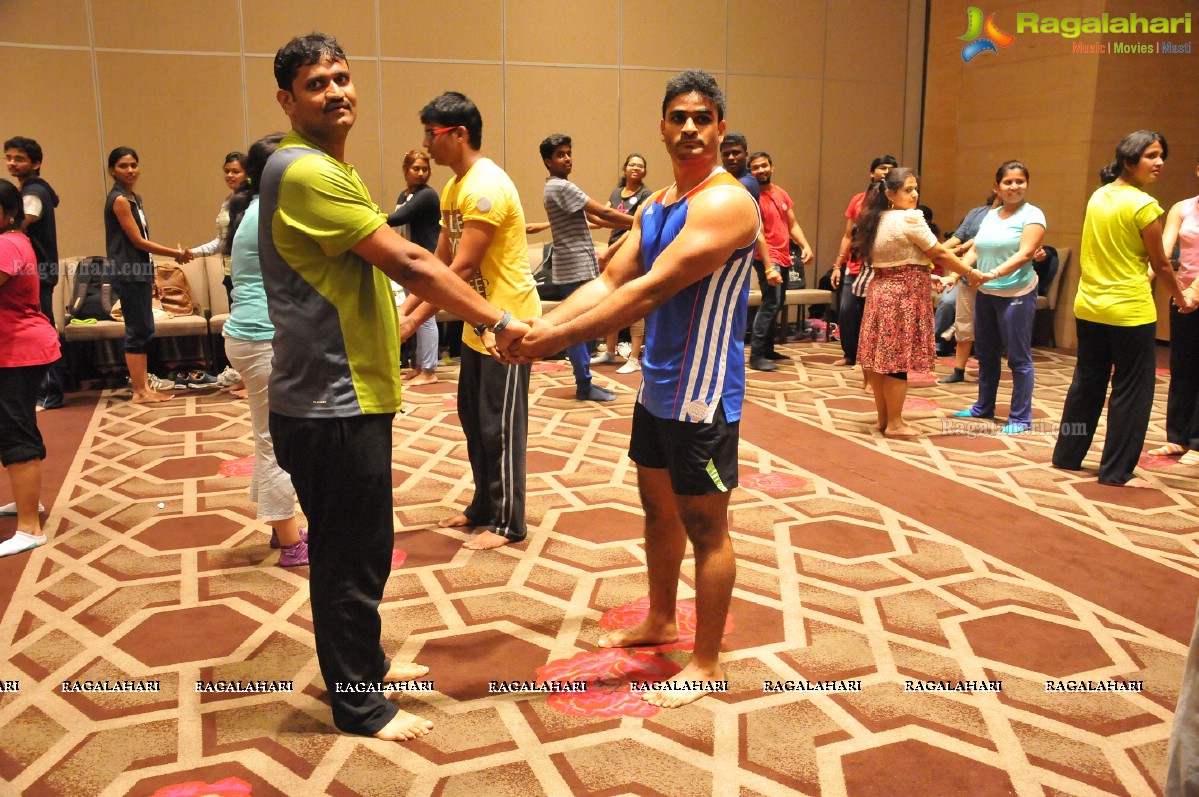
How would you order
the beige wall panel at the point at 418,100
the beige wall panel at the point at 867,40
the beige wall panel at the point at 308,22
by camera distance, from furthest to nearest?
the beige wall panel at the point at 867,40 → the beige wall panel at the point at 418,100 → the beige wall panel at the point at 308,22

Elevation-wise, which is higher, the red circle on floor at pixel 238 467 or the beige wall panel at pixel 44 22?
the beige wall panel at pixel 44 22

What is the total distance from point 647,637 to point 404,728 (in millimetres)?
848

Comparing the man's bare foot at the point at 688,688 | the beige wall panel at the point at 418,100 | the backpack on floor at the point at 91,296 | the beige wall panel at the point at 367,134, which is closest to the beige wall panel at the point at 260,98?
the beige wall panel at the point at 367,134

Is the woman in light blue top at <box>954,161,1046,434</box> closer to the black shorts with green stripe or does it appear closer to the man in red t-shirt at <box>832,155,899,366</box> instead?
the man in red t-shirt at <box>832,155,899,366</box>

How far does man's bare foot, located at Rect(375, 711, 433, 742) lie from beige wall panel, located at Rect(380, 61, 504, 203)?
681cm

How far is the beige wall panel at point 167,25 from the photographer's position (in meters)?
7.67

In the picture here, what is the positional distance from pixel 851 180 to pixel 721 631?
8.50 m

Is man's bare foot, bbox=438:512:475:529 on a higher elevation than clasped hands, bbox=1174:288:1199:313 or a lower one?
lower

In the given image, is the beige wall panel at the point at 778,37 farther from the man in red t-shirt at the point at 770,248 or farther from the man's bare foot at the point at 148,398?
the man's bare foot at the point at 148,398

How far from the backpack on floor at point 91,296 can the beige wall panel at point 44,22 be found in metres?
1.92

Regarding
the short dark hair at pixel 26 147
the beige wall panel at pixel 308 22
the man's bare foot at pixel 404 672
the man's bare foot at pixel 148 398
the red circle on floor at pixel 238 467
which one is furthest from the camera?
the beige wall panel at pixel 308 22

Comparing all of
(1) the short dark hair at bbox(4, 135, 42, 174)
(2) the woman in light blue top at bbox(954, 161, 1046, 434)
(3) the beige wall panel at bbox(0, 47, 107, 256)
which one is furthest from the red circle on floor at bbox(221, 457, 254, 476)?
(2) the woman in light blue top at bbox(954, 161, 1046, 434)

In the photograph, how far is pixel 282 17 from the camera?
26.7 ft

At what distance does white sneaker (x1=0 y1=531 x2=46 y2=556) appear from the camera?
3791 millimetres
